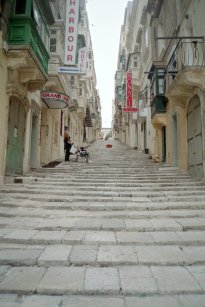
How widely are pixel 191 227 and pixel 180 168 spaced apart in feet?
25.5

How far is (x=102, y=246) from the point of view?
15.3ft

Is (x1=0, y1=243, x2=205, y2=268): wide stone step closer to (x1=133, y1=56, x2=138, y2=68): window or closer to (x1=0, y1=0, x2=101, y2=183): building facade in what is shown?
(x1=0, y1=0, x2=101, y2=183): building facade

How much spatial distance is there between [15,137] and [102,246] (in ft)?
24.3

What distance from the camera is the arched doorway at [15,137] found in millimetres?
10172

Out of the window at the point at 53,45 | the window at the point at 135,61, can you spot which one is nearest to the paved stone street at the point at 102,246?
the window at the point at 53,45

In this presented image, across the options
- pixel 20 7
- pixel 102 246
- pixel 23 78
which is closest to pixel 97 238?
pixel 102 246

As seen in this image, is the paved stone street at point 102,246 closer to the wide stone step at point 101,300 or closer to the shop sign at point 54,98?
the wide stone step at point 101,300

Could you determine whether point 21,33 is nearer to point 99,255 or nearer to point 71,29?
point 71,29

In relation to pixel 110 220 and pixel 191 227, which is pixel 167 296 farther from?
pixel 110 220

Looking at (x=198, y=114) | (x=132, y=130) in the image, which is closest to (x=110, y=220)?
(x=198, y=114)

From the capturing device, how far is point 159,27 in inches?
664

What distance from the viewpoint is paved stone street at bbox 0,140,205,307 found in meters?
3.05

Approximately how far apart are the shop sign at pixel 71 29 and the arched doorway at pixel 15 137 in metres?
4.49

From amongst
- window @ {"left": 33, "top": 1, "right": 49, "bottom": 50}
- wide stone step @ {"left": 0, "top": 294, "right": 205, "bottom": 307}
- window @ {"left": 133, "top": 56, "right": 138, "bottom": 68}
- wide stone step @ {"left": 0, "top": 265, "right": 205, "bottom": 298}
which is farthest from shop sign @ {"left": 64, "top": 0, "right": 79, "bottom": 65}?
wide stone step @ {"left": 0, "top": 294, "right": 205, "bottom": 307}
